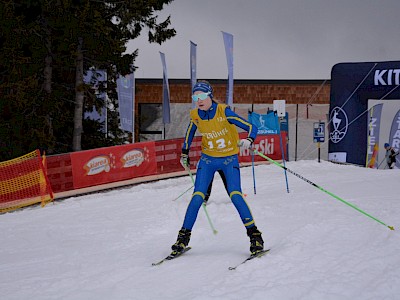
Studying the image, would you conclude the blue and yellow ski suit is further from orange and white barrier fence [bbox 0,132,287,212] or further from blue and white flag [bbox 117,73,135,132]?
blue and white flag [bbox 117,73,135,132]

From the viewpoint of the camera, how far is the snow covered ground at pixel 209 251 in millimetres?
3945

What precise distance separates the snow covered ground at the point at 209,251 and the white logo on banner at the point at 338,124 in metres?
7.56

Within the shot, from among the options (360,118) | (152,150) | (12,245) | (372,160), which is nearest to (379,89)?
(360,118)

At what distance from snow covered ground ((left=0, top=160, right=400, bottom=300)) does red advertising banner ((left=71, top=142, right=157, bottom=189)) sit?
9.61ft

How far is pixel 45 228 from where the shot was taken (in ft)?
26.0

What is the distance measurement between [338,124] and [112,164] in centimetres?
884

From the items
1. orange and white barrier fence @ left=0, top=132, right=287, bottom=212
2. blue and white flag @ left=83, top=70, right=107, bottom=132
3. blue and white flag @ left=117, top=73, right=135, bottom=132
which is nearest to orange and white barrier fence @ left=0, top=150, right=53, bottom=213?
orange and white barrier fence @ left=0, top=132, right=287, bottom=212

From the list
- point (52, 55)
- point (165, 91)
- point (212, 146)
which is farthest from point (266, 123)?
point (212, 146)

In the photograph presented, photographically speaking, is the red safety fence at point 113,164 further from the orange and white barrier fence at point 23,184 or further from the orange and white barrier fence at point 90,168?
the orange and white barrier fence at point 23,184

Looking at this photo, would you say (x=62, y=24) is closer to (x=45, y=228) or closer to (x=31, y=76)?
(x=31, y=76)

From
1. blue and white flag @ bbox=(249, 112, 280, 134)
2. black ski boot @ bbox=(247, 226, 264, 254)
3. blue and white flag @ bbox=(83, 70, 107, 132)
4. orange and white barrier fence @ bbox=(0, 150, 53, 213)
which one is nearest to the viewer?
black ski boot @ bbox=(247, 226, 264, 254)

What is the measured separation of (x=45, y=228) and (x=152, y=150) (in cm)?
721

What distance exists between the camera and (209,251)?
5.40 m

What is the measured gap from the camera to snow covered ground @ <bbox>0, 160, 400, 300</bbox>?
→ 3945 millimetres
